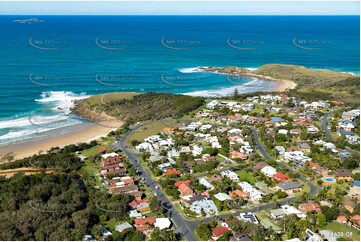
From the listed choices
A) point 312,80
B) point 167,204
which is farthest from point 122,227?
point 312,80

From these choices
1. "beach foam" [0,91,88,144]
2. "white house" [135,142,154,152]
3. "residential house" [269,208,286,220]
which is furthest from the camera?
"beach foam" [0,91,88,144]

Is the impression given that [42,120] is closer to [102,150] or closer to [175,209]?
[102,150]

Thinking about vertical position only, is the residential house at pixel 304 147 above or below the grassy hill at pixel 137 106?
above

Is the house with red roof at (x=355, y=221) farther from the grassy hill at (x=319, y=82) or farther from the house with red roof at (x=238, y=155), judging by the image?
the grassy hill at (x=319, y=82)

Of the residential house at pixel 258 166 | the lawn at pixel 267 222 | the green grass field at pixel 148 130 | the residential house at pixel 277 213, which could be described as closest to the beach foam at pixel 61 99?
the green grass field at pixel 148 130

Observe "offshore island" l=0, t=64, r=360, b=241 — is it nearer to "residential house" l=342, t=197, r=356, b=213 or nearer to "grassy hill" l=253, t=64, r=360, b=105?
"residential house" l=342, t=197, r=356, b=213

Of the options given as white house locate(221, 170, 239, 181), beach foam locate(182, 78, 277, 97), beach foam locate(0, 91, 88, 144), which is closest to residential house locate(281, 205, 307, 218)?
white house locate(221, 170, 239, 181)
